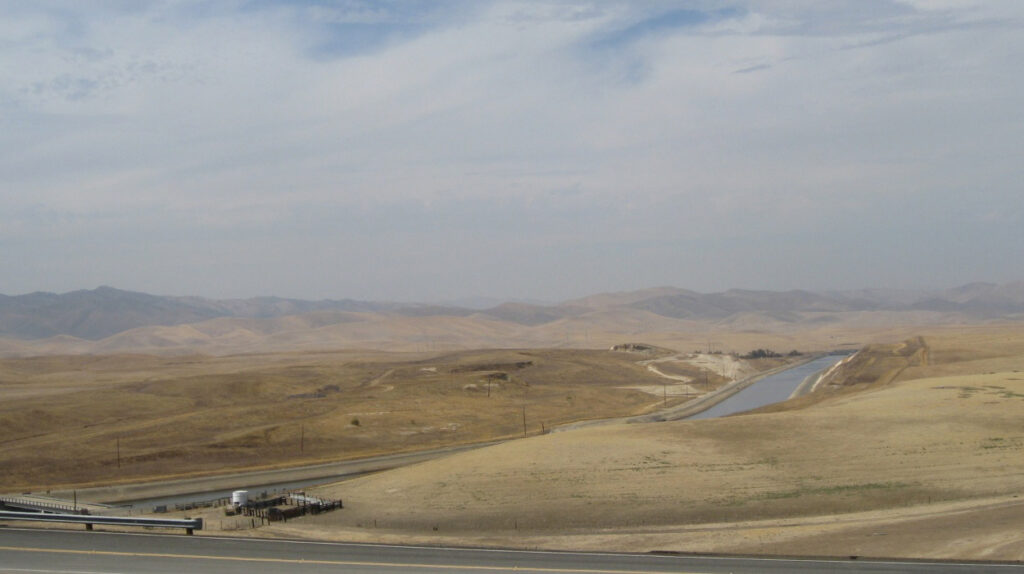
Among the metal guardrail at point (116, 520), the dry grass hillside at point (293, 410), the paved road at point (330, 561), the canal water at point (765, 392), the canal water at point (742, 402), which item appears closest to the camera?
the paved road at point (330, 561)

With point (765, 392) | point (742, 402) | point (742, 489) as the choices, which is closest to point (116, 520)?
point (742, 489)

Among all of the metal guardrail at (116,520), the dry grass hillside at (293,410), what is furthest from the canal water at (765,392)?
the metal guardrail at (116,520)

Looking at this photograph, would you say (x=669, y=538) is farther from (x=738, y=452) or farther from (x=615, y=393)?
(x=615, y=393)

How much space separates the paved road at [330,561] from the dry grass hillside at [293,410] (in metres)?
36.4

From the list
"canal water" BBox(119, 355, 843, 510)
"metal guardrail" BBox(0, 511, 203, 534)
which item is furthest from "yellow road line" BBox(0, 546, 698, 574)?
"canal water" BBox(119, 355, 843, 510)

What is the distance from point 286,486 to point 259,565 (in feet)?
114

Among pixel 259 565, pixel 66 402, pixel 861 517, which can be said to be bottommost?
pixel 861 517

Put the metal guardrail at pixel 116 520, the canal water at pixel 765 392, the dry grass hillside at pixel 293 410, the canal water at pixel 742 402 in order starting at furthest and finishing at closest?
the canal water at pixel 765 392, the dry grass hillside at pixel 293 410, the canal water at pixel 742 402, the metal guardrail at pixel 116 520

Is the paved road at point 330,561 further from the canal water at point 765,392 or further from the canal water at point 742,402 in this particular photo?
the canal water at point 765,392

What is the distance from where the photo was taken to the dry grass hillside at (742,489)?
2756cm

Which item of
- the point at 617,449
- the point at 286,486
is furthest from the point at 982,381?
the point at 286,486

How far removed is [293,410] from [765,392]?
67.9 metres

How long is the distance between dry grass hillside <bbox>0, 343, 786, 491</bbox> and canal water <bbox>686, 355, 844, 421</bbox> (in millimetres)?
6251

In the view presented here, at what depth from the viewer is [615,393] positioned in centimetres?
11225
